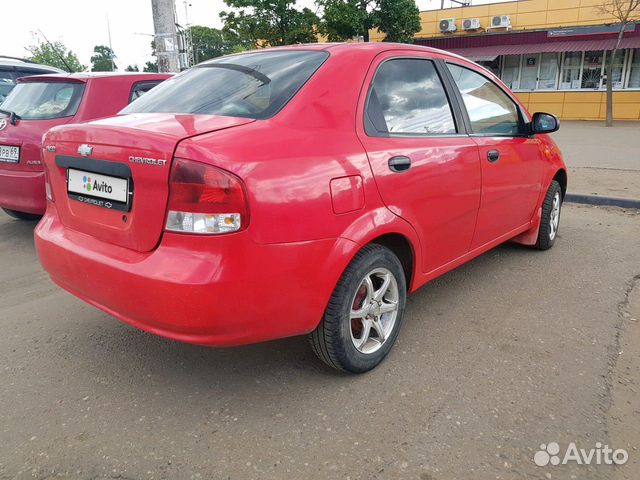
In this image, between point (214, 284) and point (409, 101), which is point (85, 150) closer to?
point (214, 284)

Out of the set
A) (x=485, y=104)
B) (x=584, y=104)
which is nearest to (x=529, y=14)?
(x=584, y=104)

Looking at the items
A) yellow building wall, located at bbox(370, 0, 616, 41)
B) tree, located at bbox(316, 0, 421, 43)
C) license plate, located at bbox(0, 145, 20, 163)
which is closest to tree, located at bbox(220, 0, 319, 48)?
tree, located at bbox(316, 0, 421, 43)

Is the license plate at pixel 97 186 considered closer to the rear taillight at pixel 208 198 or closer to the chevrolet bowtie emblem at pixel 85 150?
the chevrolet bowtie emblem at pixel 85 150

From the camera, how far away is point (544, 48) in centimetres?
2233

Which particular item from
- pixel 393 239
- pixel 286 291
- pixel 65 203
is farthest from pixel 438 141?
pixel 65 203

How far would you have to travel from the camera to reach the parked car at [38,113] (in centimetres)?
479

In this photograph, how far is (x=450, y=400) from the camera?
8.04ft

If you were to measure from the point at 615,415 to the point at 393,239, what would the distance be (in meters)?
1.33

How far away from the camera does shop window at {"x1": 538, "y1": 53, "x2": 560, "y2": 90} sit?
2322cm

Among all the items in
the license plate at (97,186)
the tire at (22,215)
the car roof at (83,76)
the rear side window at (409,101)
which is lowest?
the tire at (22,215)

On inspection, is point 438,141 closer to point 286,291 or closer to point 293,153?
point 293,153

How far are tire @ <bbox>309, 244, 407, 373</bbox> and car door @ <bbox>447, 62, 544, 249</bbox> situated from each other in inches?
39.3

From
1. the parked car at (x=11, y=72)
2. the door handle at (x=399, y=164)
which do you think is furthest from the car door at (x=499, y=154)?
the parked car at (x=11, y=72)

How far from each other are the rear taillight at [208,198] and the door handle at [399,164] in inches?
35.8
